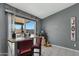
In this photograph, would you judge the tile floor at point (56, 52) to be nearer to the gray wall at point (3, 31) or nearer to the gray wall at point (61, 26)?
the gray wall at point (61, 26)

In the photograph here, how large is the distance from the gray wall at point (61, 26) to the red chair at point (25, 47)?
0.30 meters

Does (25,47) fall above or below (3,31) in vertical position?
below

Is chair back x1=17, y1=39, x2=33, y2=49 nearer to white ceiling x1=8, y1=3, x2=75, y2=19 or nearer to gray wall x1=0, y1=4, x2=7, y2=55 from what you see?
gray wall x1=0, y1=4, x2=7, y2=55

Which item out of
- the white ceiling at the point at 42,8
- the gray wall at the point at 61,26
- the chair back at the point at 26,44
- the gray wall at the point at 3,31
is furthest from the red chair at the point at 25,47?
the white ceiling at the point at 42,8

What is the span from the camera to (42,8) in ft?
5.28

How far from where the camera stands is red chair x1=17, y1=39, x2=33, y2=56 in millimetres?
1578

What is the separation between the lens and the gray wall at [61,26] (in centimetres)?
156

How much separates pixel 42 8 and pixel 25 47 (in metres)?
Answer: 0.60

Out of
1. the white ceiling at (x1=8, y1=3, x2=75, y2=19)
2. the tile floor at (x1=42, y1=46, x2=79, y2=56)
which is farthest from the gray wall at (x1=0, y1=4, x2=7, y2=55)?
the tile floor at (x1=42, y1=46, x2=79, y2=56)

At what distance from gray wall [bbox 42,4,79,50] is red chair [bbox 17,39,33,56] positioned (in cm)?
30

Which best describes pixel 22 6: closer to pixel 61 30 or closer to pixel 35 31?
pixel 35 31

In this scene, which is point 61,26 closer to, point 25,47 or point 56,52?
point 56,52

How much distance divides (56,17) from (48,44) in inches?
15.6

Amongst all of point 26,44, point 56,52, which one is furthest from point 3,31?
point 56,52
